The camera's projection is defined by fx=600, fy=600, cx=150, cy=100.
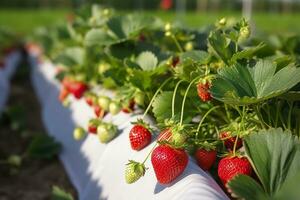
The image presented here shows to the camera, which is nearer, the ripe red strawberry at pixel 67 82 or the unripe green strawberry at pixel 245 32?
the unripe green strawberry at pixel 245 32

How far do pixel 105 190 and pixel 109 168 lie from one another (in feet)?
0.41

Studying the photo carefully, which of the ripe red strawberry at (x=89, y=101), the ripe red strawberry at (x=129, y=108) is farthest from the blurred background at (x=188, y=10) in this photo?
the ripe red strawberry at (x=129, y=108)

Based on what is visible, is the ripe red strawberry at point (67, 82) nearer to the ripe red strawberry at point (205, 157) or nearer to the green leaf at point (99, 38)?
the green leaf at point (99, 38)

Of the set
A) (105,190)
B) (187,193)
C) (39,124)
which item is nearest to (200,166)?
(187,193)

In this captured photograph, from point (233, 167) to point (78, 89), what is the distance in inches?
90.9

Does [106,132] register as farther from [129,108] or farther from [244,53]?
[244,53]

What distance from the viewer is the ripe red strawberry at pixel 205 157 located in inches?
83.7

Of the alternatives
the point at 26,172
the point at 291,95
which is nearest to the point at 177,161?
the point at 291,95

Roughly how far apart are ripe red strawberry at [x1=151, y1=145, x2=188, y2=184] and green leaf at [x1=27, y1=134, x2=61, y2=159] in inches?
81.5

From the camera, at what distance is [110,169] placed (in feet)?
8.79

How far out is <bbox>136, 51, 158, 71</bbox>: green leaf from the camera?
8.98ft

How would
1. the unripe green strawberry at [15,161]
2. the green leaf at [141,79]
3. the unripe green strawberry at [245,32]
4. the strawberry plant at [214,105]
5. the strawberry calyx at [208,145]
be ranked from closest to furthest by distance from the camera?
the strawberry plant at [214,105] < the strawberry calyx at [208,145] < the unripe green strawberry at [245,32] < the green leaf at [141,79] < the unripe green strawberry at [15,161]

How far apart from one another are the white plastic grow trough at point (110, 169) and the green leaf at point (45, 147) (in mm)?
57

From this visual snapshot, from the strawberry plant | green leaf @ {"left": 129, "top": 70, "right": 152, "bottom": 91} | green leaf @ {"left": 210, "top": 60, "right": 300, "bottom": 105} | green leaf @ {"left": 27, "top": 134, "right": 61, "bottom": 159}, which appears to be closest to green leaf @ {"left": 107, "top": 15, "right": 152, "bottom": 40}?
the strawberry plant
